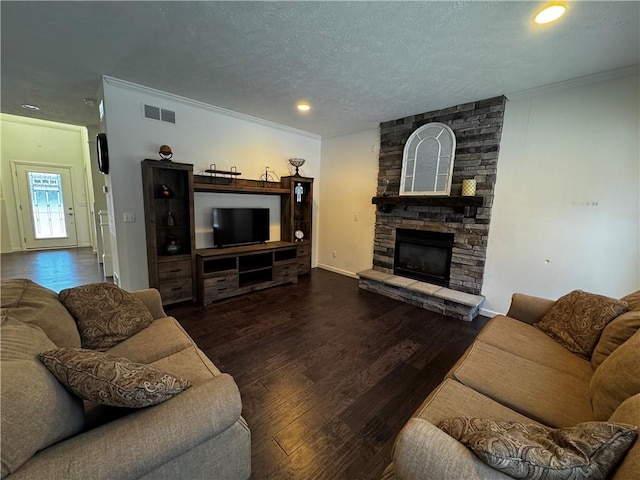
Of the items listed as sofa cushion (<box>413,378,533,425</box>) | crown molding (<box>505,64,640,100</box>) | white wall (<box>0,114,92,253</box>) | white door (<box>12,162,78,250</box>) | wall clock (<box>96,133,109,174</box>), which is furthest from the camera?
white door (<box>12,162,78,250</box>)

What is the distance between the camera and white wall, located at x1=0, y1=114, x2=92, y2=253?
230 inches

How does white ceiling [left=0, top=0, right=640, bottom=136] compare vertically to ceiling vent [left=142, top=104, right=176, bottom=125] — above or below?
above

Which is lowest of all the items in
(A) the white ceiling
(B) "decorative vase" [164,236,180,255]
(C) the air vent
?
(B) "decorative vase" [164,236,180,255]

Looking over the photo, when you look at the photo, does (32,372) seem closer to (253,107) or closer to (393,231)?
(253,107)

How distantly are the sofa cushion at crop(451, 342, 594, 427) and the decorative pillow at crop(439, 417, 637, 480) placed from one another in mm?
468

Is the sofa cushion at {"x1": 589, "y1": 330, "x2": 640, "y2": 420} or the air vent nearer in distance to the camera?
the sofa cushion at {"x1": 589, "y1": 330, "x2": 640, "y2": 420}

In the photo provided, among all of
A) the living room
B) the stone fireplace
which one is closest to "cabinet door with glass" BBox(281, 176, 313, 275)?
the living room

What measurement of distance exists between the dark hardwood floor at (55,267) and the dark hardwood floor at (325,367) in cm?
241

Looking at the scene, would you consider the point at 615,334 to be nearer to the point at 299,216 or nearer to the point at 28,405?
the point at 28,405

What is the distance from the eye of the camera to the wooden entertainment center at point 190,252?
10.6 feet

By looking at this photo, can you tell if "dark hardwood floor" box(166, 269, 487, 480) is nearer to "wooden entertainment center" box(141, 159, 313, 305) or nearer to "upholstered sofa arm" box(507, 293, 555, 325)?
"wooden entertainment center" box(141, 159, 313, 305)

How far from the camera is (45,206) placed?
645 cm

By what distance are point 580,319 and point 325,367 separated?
73.6 inches

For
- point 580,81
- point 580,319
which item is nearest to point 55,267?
point 580,319
